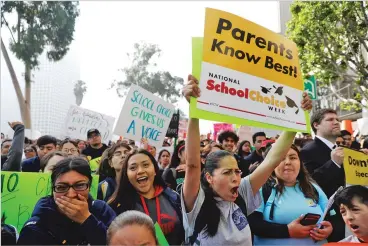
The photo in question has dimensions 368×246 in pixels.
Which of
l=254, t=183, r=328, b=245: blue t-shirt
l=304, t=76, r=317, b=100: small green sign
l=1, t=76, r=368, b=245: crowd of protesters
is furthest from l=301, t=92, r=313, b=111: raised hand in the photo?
l=304, t=76, r=317, b=100: small green sign

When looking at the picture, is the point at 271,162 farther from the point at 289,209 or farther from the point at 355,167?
the point at 355,167

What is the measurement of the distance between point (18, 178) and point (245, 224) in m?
1.97

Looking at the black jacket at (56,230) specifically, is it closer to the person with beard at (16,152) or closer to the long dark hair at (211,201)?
the long dark hair at (211,201)

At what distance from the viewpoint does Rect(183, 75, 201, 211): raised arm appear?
2434mm

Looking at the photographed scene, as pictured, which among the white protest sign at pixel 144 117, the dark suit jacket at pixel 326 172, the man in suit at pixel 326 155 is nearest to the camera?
the dark suit jacket at pixel 326 172

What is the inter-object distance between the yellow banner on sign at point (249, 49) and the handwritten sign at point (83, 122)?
6527 mm

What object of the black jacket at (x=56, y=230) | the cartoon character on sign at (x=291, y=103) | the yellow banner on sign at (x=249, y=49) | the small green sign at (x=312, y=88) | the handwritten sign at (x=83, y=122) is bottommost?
the black jacket at (x=56, y=230)

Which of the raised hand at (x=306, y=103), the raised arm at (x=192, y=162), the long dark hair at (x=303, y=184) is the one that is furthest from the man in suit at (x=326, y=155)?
the raised arm at (x=192, y=162)

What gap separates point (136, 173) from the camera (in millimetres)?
2941

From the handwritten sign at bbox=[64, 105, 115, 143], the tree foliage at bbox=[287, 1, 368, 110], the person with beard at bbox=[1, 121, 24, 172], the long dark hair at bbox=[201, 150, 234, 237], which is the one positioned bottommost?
the long dark hair at bbox=[201, 150, 234, 237]

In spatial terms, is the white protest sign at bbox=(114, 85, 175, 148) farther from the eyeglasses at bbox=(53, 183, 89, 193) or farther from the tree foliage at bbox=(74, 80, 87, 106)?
the tree foliage at bbox=(74, 80, 87, 106)

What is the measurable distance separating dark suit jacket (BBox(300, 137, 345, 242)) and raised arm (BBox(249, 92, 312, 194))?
582 mm

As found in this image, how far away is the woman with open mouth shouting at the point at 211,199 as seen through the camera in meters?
2.40

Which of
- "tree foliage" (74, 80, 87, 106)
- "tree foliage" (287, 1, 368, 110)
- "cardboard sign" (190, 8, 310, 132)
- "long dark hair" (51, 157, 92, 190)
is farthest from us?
"tree foliage" (74, 80, 87, 106)
